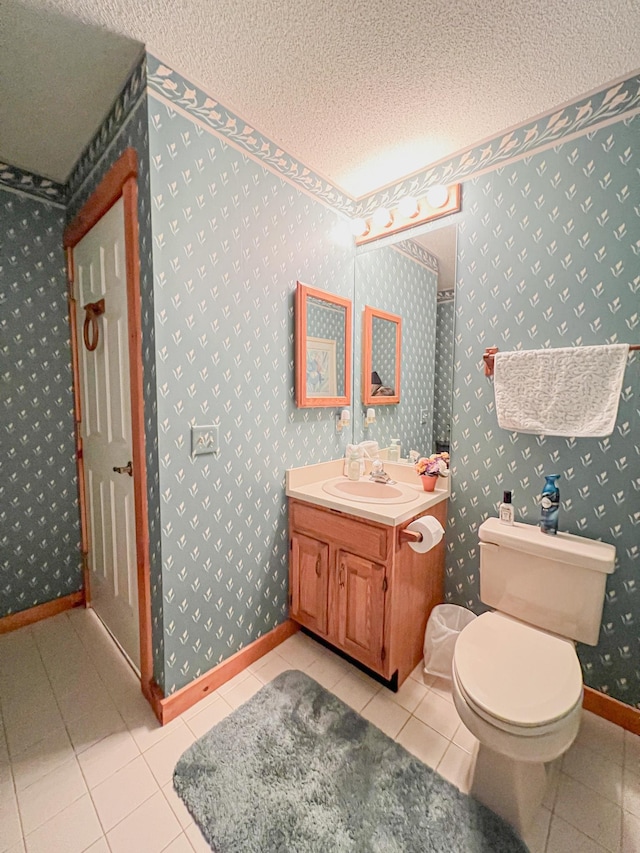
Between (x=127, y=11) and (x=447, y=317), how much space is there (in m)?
1.59

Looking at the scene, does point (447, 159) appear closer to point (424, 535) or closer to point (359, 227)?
point (359, 227)

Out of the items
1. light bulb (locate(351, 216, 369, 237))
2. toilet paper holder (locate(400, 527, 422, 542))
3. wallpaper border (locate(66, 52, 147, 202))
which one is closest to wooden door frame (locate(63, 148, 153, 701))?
wallpaper border (locate(66, 52, 147, 202))

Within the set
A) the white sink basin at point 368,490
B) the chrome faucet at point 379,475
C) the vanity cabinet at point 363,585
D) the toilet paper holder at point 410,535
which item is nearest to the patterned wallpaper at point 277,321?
the vanity cabinet at point 363,585

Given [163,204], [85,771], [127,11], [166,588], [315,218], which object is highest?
[127,11]

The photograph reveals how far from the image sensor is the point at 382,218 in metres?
1.90

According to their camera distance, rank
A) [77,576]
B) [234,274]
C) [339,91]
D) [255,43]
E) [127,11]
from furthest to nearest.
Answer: [77,576], [234,274], [339,91], [255,43], [127,11]

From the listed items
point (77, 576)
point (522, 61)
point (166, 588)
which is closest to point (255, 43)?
point (522, 61)

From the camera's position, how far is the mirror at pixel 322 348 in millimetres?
1769

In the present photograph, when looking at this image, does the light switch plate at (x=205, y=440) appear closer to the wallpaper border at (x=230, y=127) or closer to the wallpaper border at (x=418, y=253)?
the wallpaper border at (x=230, y=127)

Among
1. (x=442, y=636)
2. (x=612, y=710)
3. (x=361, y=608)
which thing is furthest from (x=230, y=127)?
(x=612, y=710)

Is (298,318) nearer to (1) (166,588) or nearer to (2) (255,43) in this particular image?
(2) (255,43)

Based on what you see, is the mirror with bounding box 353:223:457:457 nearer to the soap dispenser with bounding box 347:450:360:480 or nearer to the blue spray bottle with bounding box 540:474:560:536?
the soap dispenser with bounding box 347:450:360:480

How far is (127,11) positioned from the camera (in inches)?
41.8

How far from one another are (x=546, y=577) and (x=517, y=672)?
1.39 feet
